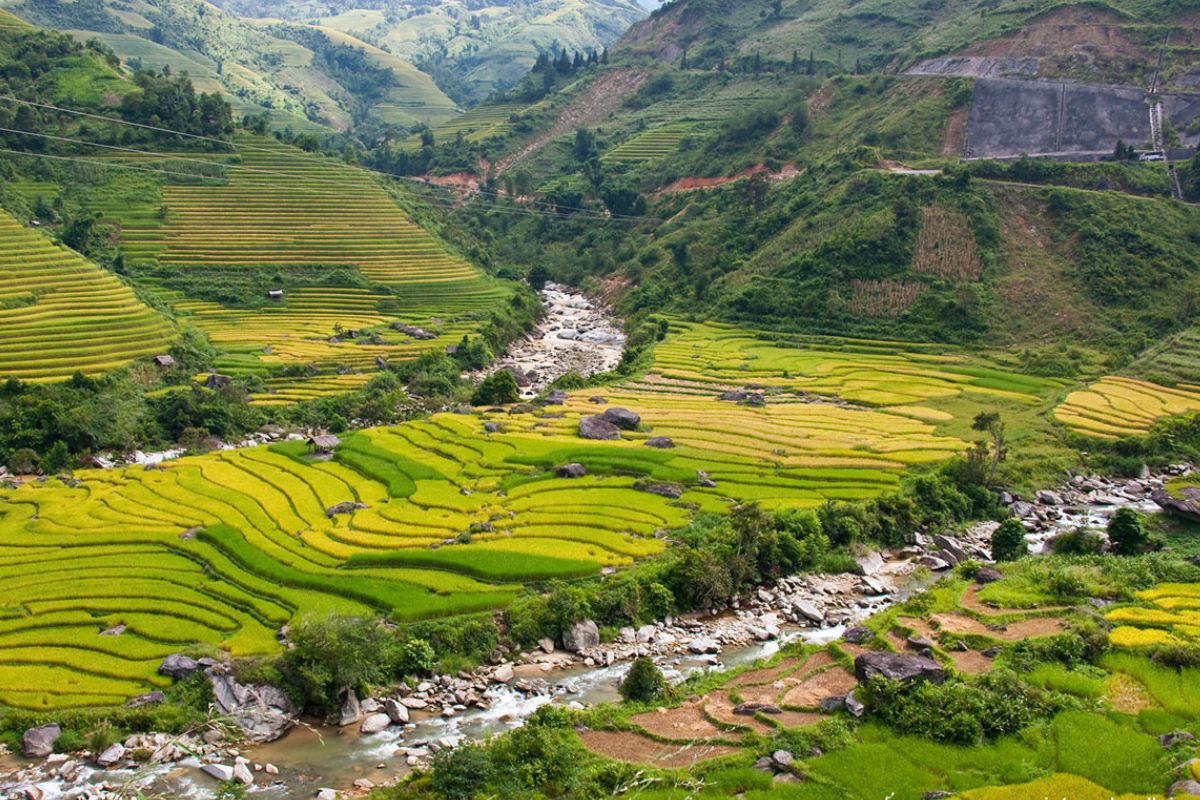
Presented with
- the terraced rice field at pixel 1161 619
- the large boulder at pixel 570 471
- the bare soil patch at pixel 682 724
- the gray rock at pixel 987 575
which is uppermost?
the large boulder at pixel 570 471

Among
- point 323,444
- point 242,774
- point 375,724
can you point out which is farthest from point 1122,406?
point 242,774

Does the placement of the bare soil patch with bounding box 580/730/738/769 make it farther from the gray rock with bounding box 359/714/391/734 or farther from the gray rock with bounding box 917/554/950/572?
the gray rock with bounding box 917/554/950/572

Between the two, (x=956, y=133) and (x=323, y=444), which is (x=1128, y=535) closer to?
Result: (x=323, y=444)

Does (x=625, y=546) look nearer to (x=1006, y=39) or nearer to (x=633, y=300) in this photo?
(x=633, y=300)

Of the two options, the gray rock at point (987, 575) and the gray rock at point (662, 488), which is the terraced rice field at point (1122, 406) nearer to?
the gray rock at point (987, 575)

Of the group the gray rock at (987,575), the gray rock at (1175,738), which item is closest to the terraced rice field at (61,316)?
the gray rock at (987,575)
